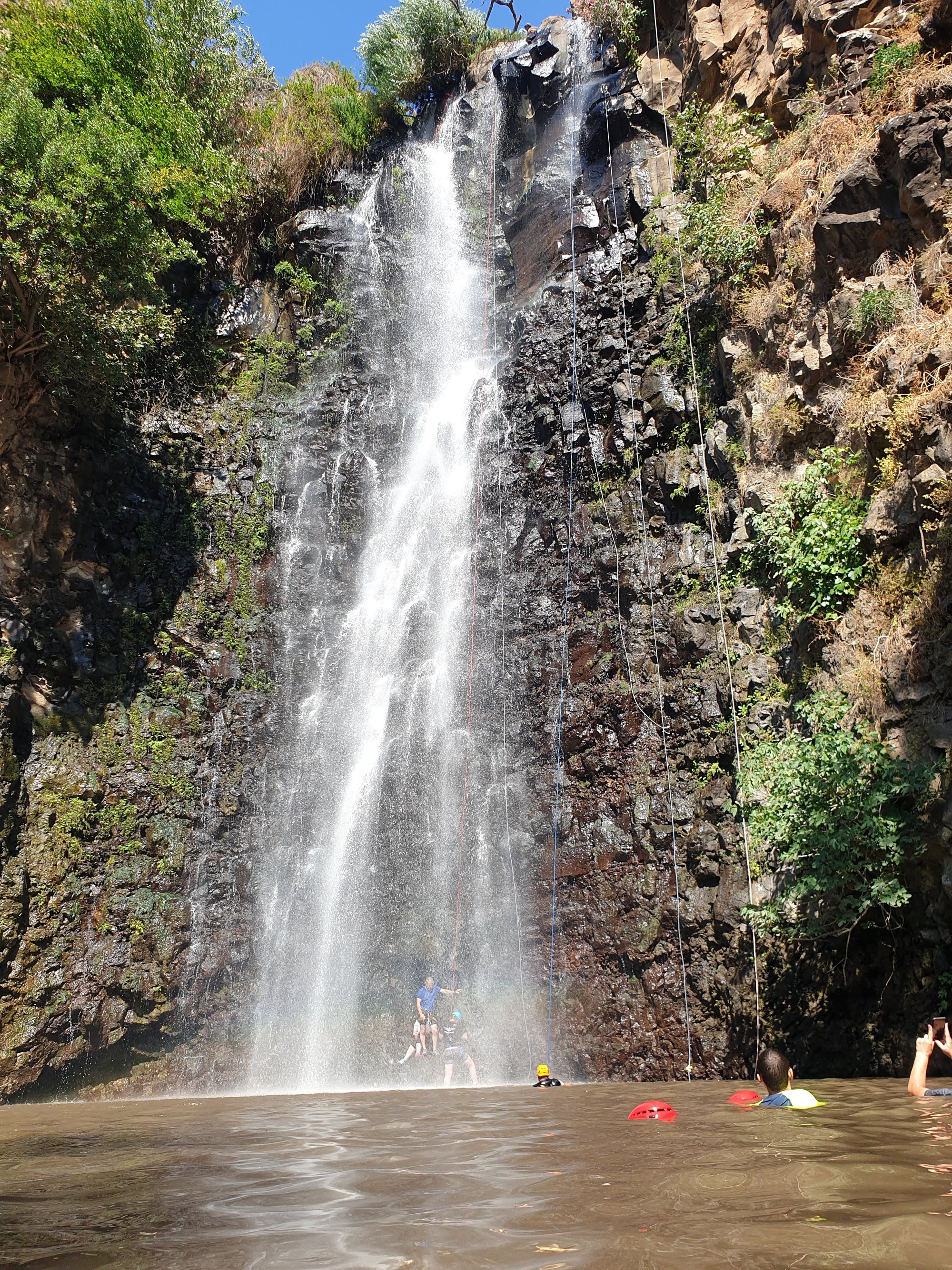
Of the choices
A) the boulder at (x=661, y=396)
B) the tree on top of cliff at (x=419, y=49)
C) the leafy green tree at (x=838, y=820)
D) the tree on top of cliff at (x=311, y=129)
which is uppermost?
the tree on top of cliff at (x=419, y=49)

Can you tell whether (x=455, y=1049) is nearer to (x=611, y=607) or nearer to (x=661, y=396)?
(x=611, y=607)

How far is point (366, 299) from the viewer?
2022cm

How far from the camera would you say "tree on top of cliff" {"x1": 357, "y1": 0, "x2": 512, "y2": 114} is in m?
22.6

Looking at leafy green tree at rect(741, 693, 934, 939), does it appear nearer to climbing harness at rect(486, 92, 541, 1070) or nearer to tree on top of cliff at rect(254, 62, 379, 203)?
climbing harness at rect(486, 92, 541, 1070)

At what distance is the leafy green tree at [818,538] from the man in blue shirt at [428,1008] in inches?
287

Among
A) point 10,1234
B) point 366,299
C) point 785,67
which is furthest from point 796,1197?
point 366,299

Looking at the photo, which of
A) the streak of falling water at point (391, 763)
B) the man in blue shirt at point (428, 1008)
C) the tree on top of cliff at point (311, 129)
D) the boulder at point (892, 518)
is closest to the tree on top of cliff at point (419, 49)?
the tree on top of cliff at point (311, 129)

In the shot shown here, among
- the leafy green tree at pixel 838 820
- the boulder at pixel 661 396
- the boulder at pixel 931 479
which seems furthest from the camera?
the boulder at pixel 661 396

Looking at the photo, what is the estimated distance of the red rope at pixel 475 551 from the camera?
12.9 meters

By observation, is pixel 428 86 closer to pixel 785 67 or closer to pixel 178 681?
pixel 785 67

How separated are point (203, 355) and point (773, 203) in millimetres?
12433

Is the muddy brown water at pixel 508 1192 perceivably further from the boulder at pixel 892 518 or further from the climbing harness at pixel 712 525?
the boulder at pixel 892 518

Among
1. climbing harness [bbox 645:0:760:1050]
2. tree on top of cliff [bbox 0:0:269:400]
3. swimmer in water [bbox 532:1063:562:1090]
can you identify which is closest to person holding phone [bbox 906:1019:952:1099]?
climbing harness [bbox 645:0:760:1050]

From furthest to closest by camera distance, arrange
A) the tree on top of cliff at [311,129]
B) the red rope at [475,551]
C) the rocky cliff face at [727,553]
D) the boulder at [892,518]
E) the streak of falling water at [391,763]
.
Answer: the tree on top of cliff at [311,129], the red rope at [475,551], the streak of falling water at [391,763], the boulder at [892,518], the rocky cliff face at [727,553]
